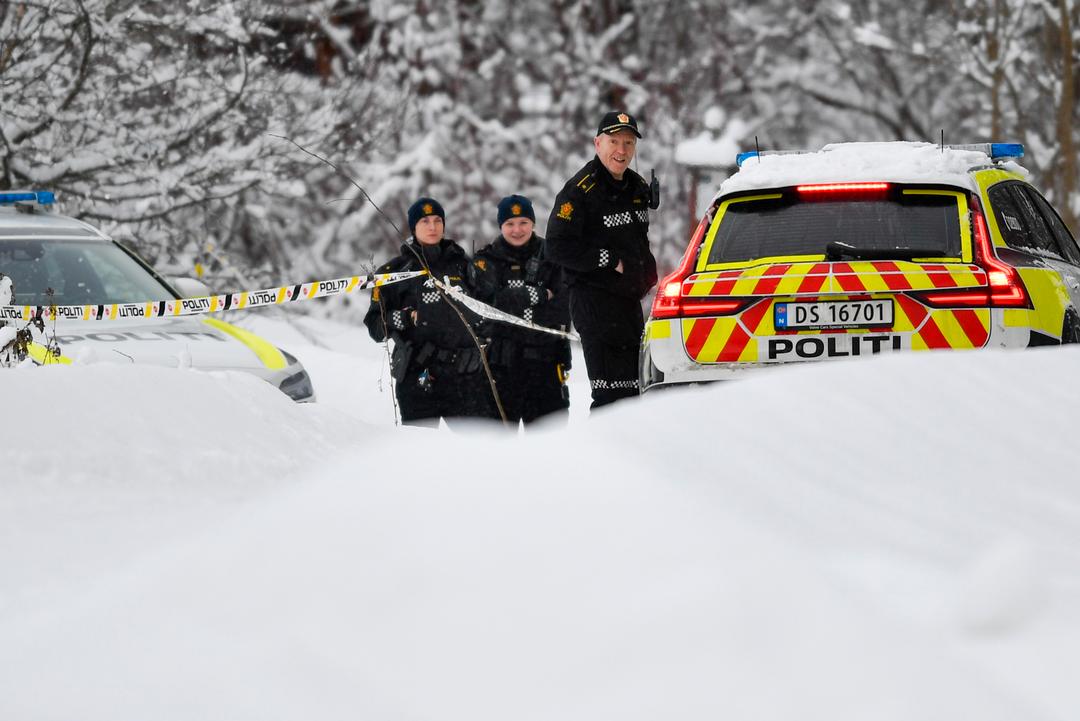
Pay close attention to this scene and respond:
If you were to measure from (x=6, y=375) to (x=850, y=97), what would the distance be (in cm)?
2424

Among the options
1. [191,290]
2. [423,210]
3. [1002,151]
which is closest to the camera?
[1002,151]

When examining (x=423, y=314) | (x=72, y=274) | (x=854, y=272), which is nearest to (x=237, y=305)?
(x=72, y=274)

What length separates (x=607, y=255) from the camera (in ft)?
22.5

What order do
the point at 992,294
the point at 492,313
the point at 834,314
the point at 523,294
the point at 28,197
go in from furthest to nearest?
the point at 28,197, the point at 523,294, the point at 492,313, the point at 834,314, the point at 992,294

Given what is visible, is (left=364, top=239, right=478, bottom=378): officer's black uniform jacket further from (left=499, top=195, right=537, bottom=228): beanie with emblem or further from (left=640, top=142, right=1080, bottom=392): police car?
(left=640, top=142, right=1080, bottom=392): police car

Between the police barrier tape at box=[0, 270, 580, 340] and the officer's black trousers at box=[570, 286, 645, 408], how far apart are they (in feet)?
1.96

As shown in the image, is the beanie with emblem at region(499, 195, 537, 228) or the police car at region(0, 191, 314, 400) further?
the beanie with emblem at region(499, 195, 537, 228)

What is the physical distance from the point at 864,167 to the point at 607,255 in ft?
4.51

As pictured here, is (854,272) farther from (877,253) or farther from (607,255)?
(607,255)

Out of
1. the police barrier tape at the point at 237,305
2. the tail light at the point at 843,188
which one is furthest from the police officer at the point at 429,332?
the tail light at the point at 843,188

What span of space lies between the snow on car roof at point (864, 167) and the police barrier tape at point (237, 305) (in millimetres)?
1773

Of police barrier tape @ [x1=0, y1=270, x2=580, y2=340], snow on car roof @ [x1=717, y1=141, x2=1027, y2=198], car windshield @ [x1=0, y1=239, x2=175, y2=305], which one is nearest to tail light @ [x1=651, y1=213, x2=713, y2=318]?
snow on car roof @ [x1=717, y1=141, x2=1027, y2=198]

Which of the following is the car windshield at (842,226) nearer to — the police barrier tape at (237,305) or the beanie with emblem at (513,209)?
the police barrier tape at (237,305)

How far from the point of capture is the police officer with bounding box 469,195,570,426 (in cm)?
780
